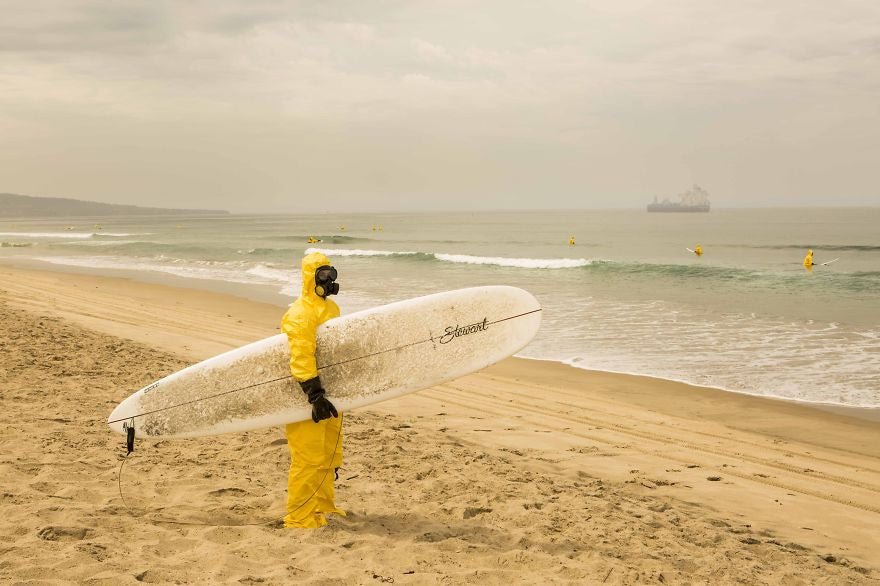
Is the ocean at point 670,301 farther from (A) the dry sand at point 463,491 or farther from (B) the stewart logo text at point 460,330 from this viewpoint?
(B) the stewart logo text at point 460,330

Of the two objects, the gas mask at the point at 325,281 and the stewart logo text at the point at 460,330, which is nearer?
the gas mask at the point at 325,281

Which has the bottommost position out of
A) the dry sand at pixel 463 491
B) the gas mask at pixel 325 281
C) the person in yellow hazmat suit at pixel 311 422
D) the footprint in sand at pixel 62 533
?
the dry sand at pixel 463 491

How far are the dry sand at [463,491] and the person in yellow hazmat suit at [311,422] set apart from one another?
165 mm

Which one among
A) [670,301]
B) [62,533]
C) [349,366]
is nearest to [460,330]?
[349,366]

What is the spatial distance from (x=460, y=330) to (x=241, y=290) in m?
15.5

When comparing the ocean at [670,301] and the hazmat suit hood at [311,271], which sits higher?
the hazmat suit hood at [311,271]

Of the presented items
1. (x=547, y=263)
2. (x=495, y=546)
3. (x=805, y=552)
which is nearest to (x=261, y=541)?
(x=495, y=546)

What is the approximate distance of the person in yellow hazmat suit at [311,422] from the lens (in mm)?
3826

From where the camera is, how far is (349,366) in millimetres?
4297

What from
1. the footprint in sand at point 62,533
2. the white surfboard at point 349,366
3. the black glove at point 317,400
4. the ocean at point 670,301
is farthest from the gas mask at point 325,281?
the ocean at point 670,301

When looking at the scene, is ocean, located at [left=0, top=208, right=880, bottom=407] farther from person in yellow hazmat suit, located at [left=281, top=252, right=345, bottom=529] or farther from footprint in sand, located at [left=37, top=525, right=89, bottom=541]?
footprint in sand, located at [left=37, top=525, right=89, bottom=541]

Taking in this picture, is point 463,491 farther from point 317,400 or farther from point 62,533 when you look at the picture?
point 62,533

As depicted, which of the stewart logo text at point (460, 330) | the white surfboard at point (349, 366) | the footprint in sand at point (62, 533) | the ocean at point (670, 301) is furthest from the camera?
the ocean at point (670, 301)

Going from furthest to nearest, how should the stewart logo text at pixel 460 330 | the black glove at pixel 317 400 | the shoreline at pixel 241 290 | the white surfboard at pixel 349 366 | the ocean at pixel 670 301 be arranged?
the ocean at pixel 670 301
the shoreline at pixel 241 290
the stewart logo text at pixel 460 330
the white surfboard at pixel 349 366
the black glove at pixel 317 400
